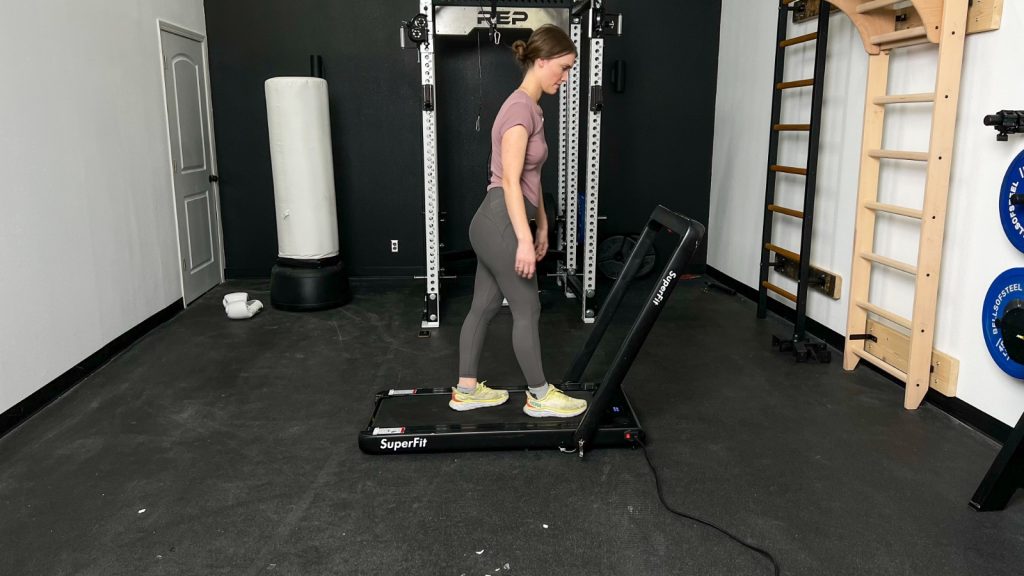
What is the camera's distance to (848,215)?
12.5 feet

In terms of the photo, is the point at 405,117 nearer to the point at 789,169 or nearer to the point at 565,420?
the point at 789,169

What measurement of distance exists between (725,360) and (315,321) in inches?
96.8

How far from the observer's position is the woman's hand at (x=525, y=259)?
2441mm

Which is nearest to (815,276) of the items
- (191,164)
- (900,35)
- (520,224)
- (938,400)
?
(938,400)

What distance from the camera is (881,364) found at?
3213mm

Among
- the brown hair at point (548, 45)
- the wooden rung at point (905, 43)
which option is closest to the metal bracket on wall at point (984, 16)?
the wooden rung at point (905, 43)

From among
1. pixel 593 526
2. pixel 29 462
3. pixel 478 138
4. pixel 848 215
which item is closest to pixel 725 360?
pixel 848 215

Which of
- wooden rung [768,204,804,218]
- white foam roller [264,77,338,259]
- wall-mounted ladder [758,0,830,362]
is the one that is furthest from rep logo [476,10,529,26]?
wooden rung [768,204,804,218]

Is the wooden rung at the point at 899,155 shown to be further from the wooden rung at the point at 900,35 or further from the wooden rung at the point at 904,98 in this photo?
the wooden rung at the point at 900,35

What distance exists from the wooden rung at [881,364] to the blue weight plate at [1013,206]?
0.75 meters

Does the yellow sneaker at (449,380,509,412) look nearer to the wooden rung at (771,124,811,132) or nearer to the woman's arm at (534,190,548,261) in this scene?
the woman's arm at (534,190,548,261)

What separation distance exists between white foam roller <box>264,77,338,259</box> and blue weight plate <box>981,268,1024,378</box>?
3.71 meters

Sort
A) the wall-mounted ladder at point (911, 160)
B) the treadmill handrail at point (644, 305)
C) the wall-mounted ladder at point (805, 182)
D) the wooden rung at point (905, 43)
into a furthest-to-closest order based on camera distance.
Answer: the wall-mounted ladder at point (805, 182) → the wooden rung at point (905, 43) → the wall-mounted ladder at point (911, 160) → the treadmill handrail at point (644, 305)

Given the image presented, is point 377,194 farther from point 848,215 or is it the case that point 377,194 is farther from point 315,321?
point 848,215
